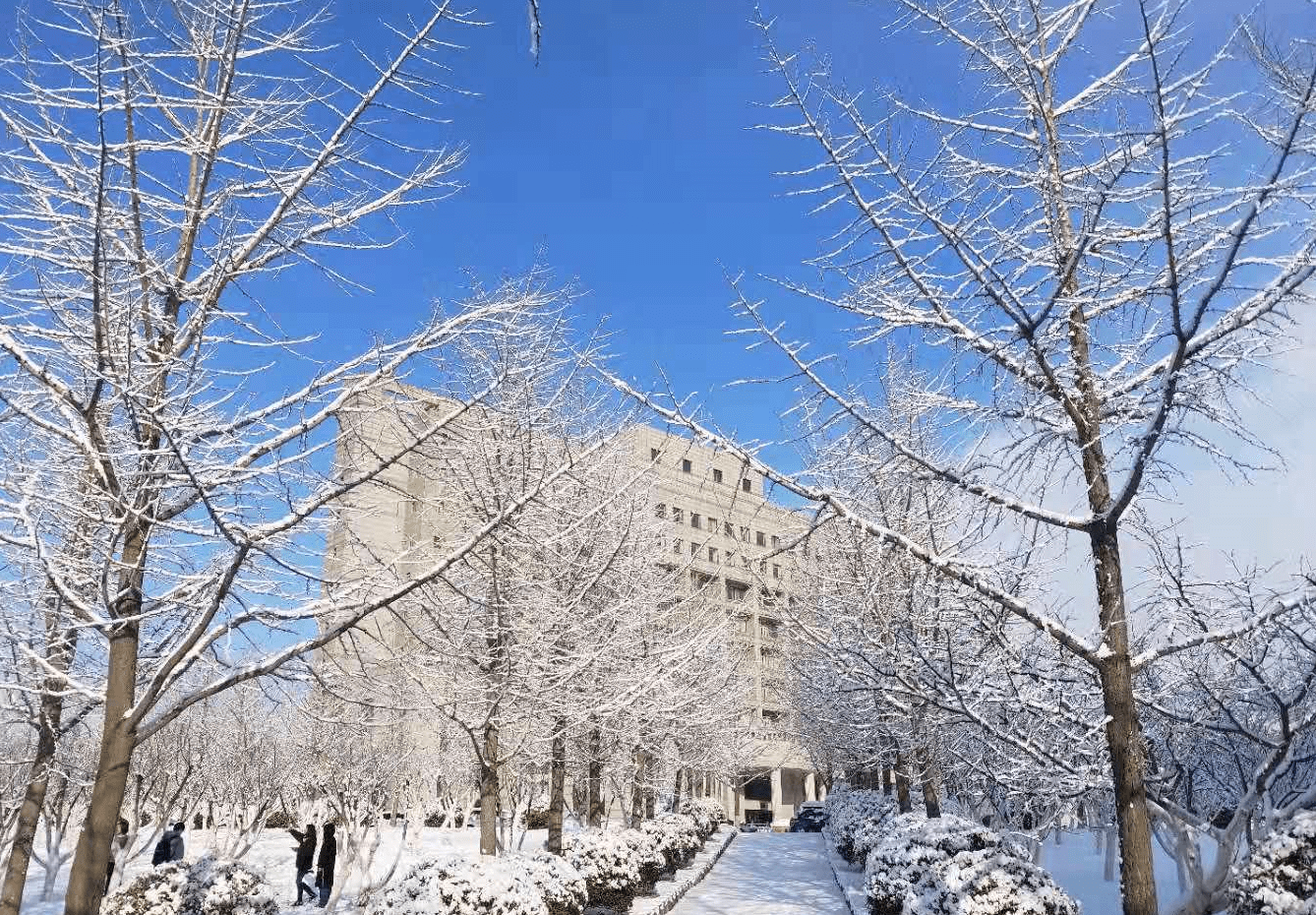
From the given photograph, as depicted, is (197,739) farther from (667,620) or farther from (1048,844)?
(1048,844)

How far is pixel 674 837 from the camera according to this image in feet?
73.9

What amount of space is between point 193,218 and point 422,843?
33.6 meters

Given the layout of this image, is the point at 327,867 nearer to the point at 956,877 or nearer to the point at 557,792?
the point at 557,792

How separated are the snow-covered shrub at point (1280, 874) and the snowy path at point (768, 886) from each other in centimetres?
1025

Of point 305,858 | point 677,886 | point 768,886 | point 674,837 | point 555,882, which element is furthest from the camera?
point 674,837

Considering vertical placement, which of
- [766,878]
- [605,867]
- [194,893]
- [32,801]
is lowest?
[766,878]

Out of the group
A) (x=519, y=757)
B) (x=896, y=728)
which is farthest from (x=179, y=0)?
(x=896, y=728)

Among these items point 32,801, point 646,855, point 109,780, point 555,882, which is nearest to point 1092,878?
point 646,855

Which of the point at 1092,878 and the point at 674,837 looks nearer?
the point at 1092,878

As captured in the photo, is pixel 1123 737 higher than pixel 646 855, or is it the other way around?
pixel 1123 737

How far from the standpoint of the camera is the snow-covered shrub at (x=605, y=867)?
14.1 metres

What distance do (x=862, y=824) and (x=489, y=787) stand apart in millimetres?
14179

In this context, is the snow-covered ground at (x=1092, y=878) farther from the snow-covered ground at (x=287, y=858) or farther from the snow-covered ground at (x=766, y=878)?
the snow-covered ground at (x=287, y=858)

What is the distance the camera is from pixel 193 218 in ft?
21.3
